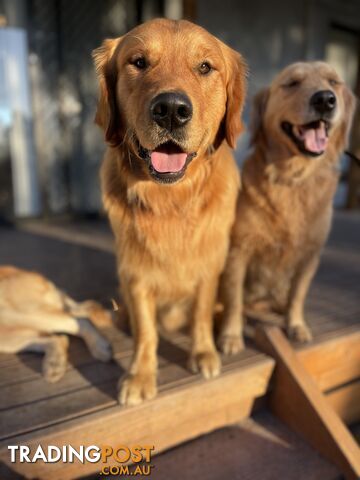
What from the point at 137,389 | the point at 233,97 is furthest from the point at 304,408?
the point at 233,97

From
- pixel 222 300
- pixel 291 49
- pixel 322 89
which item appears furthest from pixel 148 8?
pixel 222 300

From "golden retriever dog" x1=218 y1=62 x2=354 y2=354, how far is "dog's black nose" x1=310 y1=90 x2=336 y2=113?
0.05m

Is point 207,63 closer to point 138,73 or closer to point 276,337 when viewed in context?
point 138,73

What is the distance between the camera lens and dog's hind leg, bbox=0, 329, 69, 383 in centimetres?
174

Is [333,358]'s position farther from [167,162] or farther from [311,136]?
[167,162]

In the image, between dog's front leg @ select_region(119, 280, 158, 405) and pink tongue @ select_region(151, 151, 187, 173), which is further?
dog's front leg @ select_region(119, 280, 158, 405)

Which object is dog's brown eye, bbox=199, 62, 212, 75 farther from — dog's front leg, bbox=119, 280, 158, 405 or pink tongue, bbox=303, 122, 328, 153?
dog's front leg, bbox=119, 280, 158, 405

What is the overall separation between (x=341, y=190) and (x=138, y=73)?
629 cm

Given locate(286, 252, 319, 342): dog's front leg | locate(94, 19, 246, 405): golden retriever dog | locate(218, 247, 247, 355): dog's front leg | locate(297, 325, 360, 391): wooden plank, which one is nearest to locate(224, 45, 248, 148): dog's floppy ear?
locate(94, 19, 246, 405): golden retriever dog

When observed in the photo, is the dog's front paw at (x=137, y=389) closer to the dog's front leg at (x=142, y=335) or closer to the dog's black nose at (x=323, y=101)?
the dog's front leg at (x=142, y=335)

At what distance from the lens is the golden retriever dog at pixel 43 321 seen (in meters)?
1.79

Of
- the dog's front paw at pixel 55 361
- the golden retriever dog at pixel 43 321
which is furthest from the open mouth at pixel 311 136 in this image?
the dog's front paw at pixel 55 361

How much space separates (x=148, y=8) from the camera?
4.79 metres

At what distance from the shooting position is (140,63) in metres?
1.40
